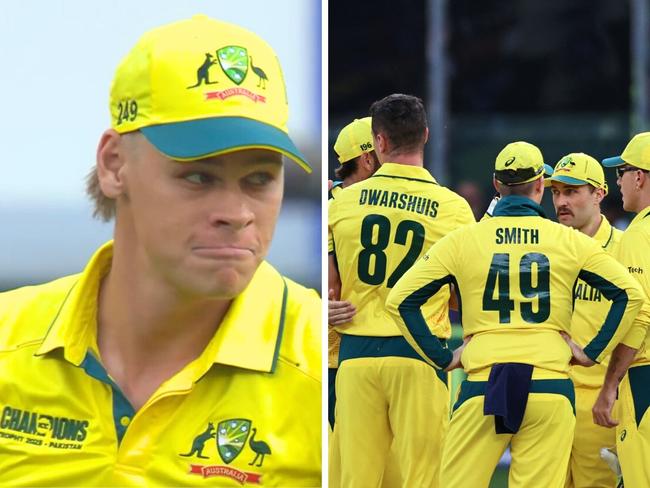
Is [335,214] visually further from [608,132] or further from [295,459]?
[608,132]

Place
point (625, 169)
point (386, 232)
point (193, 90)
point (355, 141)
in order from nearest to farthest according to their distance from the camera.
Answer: point (193, 90) < point (386, 232) < point (625, 169) < point (355, 141)

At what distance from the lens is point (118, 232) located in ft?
13.5

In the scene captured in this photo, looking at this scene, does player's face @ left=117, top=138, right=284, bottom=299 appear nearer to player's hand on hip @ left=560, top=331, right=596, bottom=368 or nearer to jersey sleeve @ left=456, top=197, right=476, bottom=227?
player's hand on hip @ left=560, top=331, right=596, bottom=368

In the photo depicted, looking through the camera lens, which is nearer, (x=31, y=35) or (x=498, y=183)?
(x=31, y=35)

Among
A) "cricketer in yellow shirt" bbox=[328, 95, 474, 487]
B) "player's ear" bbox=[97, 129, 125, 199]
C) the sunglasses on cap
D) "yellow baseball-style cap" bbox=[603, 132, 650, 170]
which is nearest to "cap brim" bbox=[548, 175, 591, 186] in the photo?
the sunglasses on cap

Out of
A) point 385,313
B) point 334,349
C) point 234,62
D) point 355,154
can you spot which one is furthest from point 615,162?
point 234,62

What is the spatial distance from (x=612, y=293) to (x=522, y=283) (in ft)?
1.29

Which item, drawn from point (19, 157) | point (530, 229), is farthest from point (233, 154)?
point (530, 229)

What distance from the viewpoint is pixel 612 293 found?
227 inches

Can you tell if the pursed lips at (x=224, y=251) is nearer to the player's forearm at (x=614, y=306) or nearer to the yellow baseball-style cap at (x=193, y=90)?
the yellow baseball-style cap at (x=193, y=90)

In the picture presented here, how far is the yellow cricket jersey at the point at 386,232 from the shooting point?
6.47 m

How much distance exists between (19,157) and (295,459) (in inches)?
47.4

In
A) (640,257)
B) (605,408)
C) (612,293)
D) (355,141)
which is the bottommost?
(605,408)

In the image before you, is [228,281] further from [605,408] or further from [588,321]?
[588,321]
